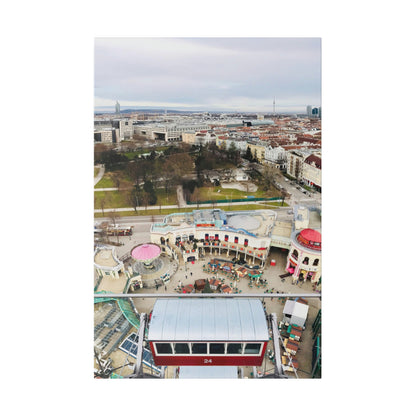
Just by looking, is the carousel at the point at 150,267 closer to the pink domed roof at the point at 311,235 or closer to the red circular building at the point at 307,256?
the red circular building at the point at 307,256

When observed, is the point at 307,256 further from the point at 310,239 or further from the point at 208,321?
the point at 208,321

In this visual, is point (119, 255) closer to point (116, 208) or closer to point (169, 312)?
point (116, 208)

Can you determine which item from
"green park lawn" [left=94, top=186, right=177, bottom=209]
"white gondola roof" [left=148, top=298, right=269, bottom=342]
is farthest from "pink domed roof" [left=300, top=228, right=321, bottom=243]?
"green park lawn" [left=94, top=186, right=177, bottom=209]

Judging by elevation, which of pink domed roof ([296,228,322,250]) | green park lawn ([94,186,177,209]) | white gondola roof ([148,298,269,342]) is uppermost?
green park lawn ([94,186,177,209])

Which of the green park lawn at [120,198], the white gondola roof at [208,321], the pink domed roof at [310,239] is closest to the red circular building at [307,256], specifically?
the pink domed roof at [310,239]

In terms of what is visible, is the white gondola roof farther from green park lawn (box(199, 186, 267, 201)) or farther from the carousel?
green park lawn (box(199, 186, 267, 201))

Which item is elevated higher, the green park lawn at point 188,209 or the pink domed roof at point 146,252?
the green park lawn at point 188,209

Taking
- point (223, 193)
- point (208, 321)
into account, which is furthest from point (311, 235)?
point (208, 321)
